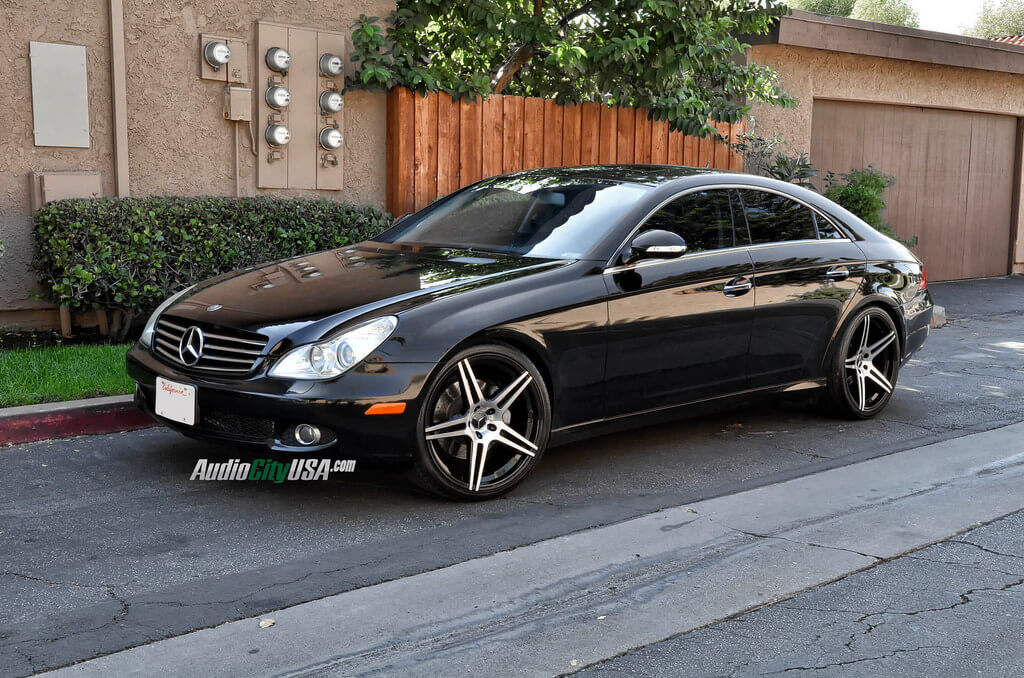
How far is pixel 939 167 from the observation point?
53.2 ft

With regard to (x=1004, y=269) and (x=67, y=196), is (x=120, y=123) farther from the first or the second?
(x=1004, y=269)

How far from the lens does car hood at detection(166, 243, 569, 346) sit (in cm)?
480

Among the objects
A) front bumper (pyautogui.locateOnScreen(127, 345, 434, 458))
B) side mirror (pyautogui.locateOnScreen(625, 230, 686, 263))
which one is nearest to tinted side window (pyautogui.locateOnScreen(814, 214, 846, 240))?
side mirror (pyautogui.locateOnScreen(625, 230, 686, 263))

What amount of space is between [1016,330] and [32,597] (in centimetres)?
1035

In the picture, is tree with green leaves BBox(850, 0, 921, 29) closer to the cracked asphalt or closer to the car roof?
the car roof

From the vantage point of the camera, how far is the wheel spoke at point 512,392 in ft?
16.4

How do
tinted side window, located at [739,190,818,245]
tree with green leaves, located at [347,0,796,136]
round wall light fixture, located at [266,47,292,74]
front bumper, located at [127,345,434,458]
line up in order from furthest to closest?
tree with green leaves, located at [347,0,796,136]
round wall light fixture, located at [266,47,292,74]
tinted side window, located at [739,190,818,245]
front bumper, located at [127,345,434,458]

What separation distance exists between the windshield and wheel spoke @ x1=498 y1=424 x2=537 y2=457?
962 mm

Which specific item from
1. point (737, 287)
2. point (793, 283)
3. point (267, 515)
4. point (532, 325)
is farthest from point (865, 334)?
point (267, 515)

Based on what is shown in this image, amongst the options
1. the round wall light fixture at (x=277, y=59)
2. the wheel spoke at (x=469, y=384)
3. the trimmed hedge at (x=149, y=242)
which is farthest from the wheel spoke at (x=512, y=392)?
the round wall light fixture at (x=277, y=59)

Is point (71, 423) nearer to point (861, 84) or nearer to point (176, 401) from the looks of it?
point (176, 401)

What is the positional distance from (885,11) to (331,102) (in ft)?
153

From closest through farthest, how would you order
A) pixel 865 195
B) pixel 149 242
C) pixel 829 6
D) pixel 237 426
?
pixel 237 426
pixel 149 242
pixel 865 195
pixel 829 6

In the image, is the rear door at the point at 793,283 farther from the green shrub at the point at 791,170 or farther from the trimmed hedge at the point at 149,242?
the green shrub at the point at 791,170
